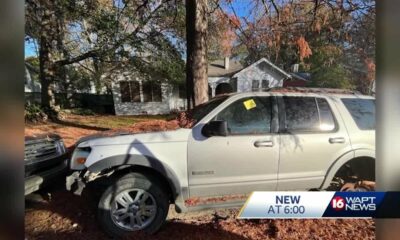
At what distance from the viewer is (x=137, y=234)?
4207 mm

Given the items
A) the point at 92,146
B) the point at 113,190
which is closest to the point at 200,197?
the point at 113,190

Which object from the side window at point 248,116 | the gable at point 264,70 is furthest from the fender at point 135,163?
the gable at point 264,70

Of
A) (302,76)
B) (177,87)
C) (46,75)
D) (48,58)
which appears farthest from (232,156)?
(48,58)

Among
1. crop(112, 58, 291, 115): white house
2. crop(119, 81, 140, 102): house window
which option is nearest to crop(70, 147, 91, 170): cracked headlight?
crop(112, 58, 291, 115): white house

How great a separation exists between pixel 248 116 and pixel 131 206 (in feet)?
5.76

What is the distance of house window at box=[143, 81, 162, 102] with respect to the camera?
505cm

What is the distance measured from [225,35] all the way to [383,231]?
325 cm

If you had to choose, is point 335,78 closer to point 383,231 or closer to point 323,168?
point 323,168

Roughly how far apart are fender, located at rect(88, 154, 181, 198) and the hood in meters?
0.18

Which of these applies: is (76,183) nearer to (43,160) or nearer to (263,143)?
(43,160)

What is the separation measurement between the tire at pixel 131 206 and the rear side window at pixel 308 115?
1.79 m

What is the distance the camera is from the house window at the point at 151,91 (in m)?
5.05

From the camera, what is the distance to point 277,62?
467cm

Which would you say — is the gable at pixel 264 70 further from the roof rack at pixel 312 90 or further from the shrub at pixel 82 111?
the shrub at pixel 82 111
